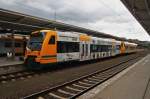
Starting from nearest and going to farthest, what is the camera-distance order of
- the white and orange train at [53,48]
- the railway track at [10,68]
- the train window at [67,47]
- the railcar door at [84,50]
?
the white and orange train at [53,48] → the railway track at [10,68] → the train window at [67,47] → the railcar door at [84,50]

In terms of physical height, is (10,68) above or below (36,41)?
below

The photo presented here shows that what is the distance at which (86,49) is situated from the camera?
25422 mm

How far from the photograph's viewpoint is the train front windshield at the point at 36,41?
58.8ft

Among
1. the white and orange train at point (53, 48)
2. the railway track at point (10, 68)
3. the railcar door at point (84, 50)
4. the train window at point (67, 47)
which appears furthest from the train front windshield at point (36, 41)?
the railcar door at point (84, 50)

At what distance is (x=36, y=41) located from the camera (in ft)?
60.1

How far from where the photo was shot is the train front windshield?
1793 cm

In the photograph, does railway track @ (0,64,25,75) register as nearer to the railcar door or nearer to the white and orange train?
the white and orange train

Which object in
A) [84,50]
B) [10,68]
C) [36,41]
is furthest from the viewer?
[84,50]

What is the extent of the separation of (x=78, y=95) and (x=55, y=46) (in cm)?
887

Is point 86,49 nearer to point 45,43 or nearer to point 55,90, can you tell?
point 45,43

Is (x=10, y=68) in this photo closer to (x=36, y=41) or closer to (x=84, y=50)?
(x=36, y=41)

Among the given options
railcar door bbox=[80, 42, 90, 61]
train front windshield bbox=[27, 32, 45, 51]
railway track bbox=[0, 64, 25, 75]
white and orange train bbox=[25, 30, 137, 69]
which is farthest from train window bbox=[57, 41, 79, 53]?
railway track bbox=[0, 64, 25, 75]

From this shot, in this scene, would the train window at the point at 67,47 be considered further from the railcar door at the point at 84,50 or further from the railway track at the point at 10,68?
the railway track at the point at 10,68

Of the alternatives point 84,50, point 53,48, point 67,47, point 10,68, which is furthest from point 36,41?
point 84,50
